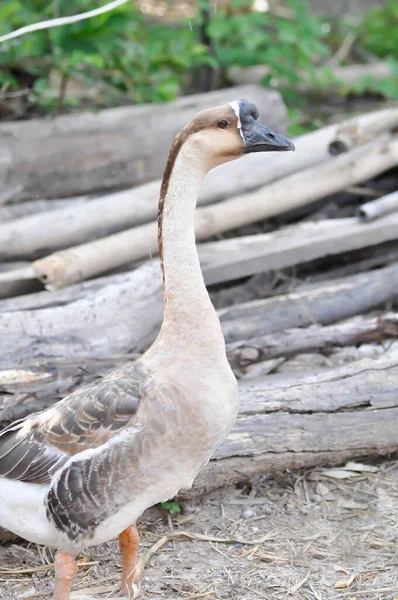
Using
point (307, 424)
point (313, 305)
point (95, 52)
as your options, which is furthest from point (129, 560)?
point (95, 52)

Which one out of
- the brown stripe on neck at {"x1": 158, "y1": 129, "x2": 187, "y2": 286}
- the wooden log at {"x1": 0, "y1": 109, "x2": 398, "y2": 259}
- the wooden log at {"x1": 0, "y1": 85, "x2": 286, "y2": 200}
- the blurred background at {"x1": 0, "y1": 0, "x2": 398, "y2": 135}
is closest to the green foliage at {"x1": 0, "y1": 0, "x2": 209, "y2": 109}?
the blurred background at {"x1": 0, "y1": 0, "x2": 398, "y2": 135}

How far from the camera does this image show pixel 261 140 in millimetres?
2994

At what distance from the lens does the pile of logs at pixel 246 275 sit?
4121 mm

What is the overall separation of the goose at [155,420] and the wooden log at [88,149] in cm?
313

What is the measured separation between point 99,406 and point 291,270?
9.41 feet

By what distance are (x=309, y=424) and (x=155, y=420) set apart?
4.44 ft

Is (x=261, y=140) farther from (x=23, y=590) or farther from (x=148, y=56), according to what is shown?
(x=148, y=56)

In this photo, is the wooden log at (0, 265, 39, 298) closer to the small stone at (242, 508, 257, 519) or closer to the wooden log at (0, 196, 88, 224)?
the wooden log at (0, 196, 88, 224)

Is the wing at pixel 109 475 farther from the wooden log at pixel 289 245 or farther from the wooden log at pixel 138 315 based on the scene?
the wooden log at pixel 289 245

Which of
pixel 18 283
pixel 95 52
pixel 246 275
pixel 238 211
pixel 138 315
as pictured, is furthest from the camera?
pixel 95 52

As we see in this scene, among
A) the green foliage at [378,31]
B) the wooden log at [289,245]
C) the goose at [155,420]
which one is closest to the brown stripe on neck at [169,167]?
the goose at [155,420]

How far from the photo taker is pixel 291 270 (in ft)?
18.7

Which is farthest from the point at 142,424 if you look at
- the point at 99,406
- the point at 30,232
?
the point at 30,232

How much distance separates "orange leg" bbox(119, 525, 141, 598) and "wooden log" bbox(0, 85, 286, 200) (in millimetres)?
3329
